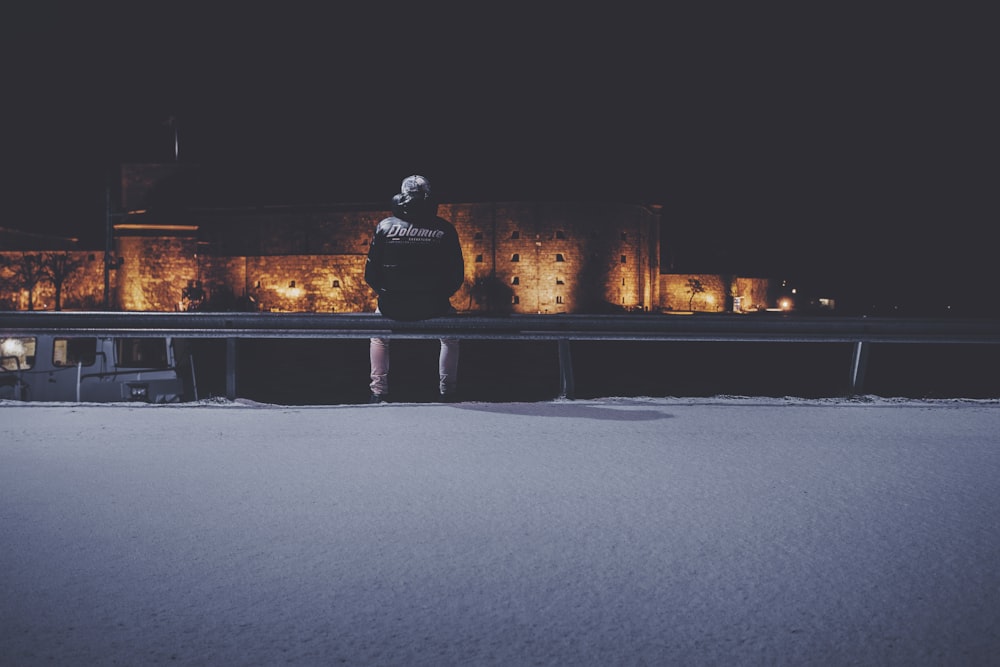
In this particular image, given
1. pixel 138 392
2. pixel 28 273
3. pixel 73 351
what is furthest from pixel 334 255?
pixel 73 351

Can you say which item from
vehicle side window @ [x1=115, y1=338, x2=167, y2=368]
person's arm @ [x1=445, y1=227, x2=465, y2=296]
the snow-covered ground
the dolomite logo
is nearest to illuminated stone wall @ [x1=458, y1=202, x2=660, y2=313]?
vehicle side window @ [x1=115, y1=338, x2=167, y2=368]

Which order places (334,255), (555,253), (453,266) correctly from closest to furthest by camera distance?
(453,266)
(555,253)
(334,255)

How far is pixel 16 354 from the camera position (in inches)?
499

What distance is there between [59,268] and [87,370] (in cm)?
8875

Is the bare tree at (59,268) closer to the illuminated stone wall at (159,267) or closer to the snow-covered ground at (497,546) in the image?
the illuminated stone wall at (159,267)

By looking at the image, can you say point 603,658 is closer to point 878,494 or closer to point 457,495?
point 457,495

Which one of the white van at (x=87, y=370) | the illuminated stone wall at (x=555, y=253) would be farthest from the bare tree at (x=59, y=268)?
the white van at (x=87, y=370)

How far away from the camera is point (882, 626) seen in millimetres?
3004

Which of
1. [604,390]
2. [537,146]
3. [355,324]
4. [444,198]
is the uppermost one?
[537,146]

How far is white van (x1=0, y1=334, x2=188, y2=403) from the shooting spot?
41.5 ft

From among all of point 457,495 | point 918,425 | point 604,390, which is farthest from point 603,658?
point 604,390

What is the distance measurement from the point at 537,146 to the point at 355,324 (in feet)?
293

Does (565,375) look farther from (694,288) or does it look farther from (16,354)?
(694,288)

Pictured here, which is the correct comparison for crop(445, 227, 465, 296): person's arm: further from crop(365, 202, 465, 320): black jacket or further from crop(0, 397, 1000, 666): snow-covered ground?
crop(0, 397, 1000, 666): snow-covered ground
